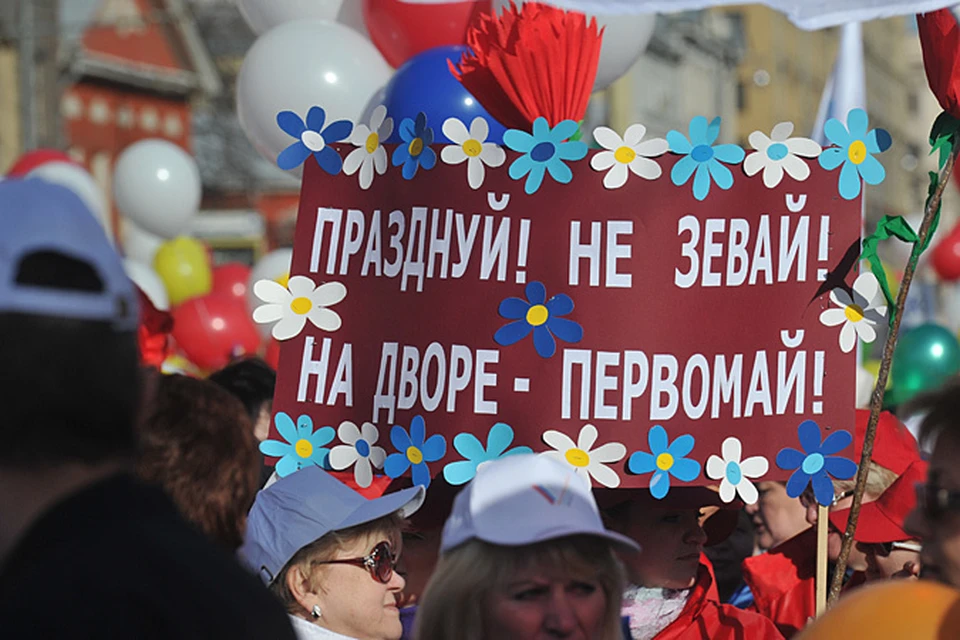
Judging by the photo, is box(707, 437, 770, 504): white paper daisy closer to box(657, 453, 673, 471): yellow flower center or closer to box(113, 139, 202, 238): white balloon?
box(657, 453, 673, 471): yellow flower center

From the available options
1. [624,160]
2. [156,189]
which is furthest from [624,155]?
[156,189]

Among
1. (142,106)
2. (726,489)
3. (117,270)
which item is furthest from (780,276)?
(142,106)

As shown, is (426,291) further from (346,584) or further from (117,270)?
(117,270)

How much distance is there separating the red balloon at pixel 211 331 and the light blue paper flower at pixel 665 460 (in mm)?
6324

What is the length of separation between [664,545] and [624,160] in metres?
0.85

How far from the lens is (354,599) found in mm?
2773

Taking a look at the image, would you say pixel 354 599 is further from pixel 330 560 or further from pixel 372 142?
pixel 372 142

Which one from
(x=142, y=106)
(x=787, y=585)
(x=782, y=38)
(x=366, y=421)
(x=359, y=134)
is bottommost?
(x=787, y=585)

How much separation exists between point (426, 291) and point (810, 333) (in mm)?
856

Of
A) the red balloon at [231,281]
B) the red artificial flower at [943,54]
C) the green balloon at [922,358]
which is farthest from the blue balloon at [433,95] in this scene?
the red balloon at [231,281]

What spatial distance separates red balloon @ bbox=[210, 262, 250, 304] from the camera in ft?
34.9

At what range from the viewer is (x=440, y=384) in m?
3.16

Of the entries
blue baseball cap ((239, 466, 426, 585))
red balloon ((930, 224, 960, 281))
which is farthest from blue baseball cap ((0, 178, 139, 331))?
red balloon ((930, 224, 960, 281))

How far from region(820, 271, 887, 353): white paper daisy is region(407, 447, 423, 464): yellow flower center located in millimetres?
928
